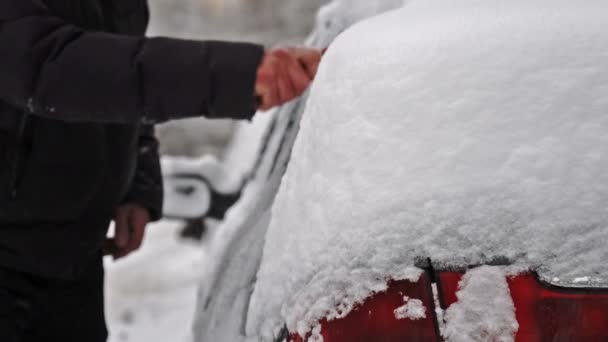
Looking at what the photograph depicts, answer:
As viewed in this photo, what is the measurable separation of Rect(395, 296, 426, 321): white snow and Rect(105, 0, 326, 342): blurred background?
1.50 meters

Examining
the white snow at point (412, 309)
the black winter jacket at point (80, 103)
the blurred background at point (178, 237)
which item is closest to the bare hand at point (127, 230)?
the black winter jacket at point (80, 103)

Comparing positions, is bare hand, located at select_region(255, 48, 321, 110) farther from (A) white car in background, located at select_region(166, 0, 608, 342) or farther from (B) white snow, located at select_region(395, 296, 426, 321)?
(B) white snow, located at select_region(395, 296, 426, 321)

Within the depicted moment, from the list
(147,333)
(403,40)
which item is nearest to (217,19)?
(147,333)

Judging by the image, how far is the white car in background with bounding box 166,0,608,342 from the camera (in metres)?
0.94

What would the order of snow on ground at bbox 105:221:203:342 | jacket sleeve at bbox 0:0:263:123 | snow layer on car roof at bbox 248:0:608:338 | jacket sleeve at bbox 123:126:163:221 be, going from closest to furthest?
snow layer on car roof at bbox 248:0:608:338 → jacket sleeve at bbox 0:0:263:123 → jacket sleeve at bbox 123:126:163:221 → snow on ground at bbox 105:221:203:342

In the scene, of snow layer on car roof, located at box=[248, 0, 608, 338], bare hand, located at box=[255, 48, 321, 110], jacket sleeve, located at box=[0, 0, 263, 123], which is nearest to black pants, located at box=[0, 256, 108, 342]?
jacket sleeve, located at box=[0, 0, 263, 123]

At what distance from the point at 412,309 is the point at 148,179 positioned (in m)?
1.42

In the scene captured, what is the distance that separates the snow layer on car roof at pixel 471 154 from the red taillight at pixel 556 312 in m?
0.02

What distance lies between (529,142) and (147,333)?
3104 millimetres

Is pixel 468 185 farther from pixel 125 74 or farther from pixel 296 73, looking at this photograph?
pixel 125 74

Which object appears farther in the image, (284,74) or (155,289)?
(155,289)

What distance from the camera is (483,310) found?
3.22 feet

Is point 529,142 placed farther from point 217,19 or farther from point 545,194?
point 217,19

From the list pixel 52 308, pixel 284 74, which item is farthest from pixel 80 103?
pixel 52 308
